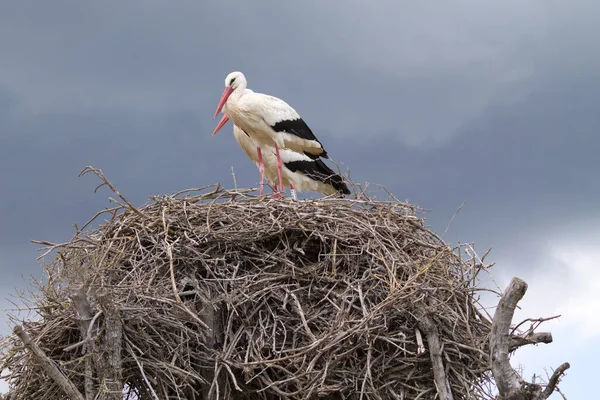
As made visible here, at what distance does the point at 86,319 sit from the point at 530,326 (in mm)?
3627

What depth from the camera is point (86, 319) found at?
5.91m

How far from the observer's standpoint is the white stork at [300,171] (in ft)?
33.6

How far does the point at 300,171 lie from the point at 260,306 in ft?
12.4

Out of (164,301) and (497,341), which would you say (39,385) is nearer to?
(164,301)

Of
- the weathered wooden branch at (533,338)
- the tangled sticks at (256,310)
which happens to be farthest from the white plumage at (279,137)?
the weathered wooden branch at (533,338)

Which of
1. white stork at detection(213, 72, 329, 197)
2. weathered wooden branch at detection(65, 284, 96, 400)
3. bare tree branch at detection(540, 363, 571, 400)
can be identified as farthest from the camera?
white stork at detection(213, 72, 329, 197)

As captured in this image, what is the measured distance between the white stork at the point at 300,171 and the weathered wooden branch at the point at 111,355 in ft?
14.6

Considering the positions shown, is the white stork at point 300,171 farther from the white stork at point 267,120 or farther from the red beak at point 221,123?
the red beak at point 221,123

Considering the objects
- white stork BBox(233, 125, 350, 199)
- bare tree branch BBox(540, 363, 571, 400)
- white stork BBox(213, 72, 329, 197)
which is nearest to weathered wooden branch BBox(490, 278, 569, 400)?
bare tree branch BBox(540, 363, 571, 400)

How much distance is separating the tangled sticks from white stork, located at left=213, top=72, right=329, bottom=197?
2.56m

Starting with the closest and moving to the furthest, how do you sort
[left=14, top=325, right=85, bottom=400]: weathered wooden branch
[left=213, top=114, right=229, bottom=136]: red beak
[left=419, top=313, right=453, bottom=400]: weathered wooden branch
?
[left=14, top=325, right=85, bottom=400]: weathered wooden branch
[left=419, top=313, right=453, bottom=400]: weathered wooden branch
[left=213, top=114, right=229, bottom=136]: red beak

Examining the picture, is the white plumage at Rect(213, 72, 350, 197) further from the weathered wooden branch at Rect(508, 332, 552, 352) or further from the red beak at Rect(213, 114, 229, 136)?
the weathered wooden branch at Rect(508, 332, 552, 352)

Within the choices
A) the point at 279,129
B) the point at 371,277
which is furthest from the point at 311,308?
the point at 279,129

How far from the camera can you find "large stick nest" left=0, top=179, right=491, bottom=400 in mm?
6289
